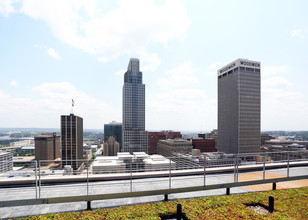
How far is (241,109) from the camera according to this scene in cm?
10850

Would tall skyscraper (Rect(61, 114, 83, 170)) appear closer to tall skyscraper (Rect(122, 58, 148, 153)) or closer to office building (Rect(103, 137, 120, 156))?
tall skyscraper (Rect(122, 58, 148, 153))

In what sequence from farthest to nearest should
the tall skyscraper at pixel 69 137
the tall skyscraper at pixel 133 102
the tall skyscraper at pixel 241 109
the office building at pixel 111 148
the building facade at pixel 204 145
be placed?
the building facade at pixel 204 145, the office building at pixel 111 148, the tall skyscraper at pixel 133 102, the tall skyscraper at pixel 241 109, the tall skyscraper at pixel 69 137

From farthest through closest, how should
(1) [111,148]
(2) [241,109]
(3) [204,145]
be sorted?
(3) [204,145] → (1) [111,148] → (2) [241,109]

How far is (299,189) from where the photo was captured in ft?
25.6

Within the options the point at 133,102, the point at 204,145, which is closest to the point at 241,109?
the point at 204,145

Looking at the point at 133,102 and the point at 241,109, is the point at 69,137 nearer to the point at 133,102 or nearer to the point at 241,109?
the point at 133,102

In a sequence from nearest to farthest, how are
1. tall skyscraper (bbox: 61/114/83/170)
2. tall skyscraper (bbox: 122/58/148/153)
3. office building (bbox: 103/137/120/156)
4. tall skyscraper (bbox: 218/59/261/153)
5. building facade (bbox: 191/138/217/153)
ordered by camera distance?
tall skyscraper (bbox: 61/114/83/170) < tall skyscraper (bbox: 218/59/261/153) < tall skyscraper (bbox: 122/58/148/153) < office building (bbox: 103/137/120/156) < building facade (bbox: 191/138/217/153)

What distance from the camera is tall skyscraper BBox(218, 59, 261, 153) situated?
107 meters

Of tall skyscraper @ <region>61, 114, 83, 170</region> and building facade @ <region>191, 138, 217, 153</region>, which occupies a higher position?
tall skyscraper @ <region>61, 114, 83, 170</region>

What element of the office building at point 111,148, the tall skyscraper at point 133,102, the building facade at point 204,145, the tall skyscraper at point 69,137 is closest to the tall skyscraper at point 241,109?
the building facade at point 204,145

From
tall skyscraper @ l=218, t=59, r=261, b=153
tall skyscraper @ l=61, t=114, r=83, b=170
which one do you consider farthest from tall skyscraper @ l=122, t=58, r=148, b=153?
Result: tall skyscraper @ l=218, t=59, r=261, b=153

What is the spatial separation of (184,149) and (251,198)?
103959 mm

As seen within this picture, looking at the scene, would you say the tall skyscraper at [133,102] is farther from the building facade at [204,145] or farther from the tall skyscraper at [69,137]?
the building facade at [204,145]

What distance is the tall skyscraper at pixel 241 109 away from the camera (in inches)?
4220
